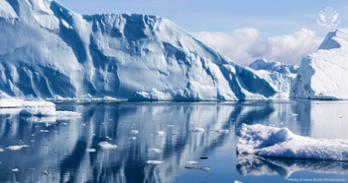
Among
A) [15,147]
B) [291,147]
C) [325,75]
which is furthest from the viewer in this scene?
[325,75]

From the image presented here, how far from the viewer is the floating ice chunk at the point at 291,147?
41.4ft

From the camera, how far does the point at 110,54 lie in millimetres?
38344

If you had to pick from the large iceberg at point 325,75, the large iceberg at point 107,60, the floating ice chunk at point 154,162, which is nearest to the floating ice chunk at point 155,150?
the floating ice chunk at point 154,162

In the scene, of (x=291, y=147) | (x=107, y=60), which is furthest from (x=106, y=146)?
(x=107, y=60)

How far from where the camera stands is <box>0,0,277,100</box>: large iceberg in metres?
35.2

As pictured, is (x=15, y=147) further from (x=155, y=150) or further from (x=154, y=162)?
(x=154, y=162)

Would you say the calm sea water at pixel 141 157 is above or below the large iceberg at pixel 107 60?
below

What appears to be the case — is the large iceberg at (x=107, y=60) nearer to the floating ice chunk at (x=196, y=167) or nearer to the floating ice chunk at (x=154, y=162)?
the floating ice chunk at (x=154, y=162)

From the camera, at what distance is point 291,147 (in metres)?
13.0

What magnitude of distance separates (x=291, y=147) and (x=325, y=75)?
45599 millimetres

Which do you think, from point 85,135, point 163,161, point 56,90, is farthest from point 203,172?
point 56,90

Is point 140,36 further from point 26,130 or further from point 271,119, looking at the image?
point 26,130

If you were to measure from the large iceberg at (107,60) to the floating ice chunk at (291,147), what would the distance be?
23.4 metres

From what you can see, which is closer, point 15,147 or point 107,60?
point 15,147
